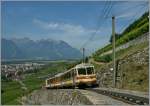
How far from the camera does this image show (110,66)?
57.2 metres

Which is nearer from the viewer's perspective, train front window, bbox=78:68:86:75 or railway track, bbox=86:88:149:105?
railway track, bbox=86:88:149:105

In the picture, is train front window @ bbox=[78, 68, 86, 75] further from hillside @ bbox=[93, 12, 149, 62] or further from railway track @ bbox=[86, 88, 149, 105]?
hillside @ bbox=[93, 12, 149, 62]

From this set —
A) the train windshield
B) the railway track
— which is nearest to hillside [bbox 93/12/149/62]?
the train windshield

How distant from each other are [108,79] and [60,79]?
7.27 metres

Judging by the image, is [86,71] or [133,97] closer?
[133,97]

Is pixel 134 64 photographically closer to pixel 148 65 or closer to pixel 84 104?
pixel 148 65

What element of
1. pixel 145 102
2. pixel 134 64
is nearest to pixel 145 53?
pixel 134 64

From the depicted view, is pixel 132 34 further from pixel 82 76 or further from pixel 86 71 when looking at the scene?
pixel 82 76

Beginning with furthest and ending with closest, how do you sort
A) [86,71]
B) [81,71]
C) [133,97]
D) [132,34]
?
[132,34]
[86,71]
[81,71]
[133,97]

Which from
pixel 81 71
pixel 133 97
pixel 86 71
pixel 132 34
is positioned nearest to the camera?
pixel 133 97

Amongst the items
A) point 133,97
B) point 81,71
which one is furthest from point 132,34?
point 133,97

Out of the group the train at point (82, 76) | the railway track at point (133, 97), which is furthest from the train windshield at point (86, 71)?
the railway track at point (133, 97)

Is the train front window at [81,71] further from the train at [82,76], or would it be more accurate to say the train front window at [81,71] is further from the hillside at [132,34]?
the hillside at [132,34]

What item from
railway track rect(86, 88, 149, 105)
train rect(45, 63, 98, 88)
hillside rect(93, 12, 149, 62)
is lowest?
railway track rect(86, 88, 149, 105)
